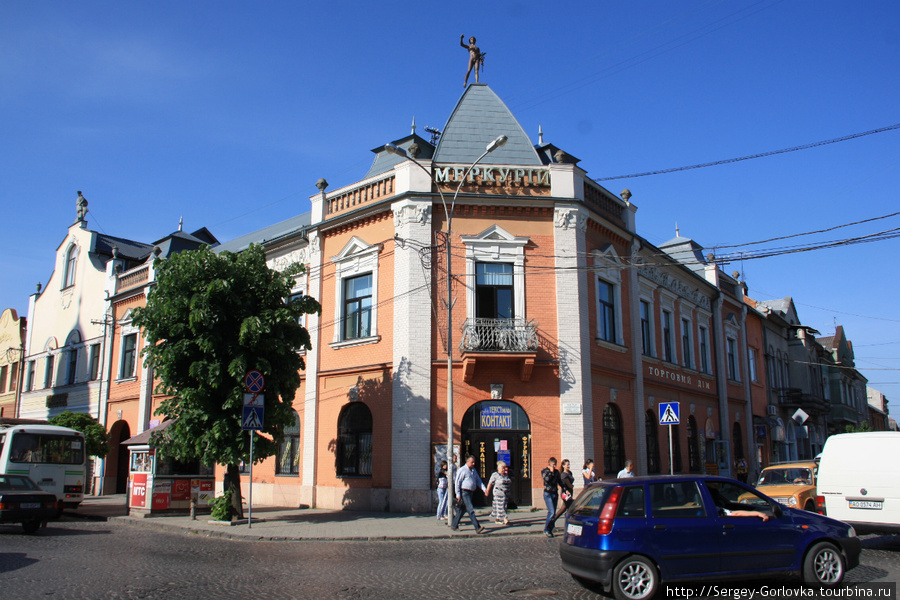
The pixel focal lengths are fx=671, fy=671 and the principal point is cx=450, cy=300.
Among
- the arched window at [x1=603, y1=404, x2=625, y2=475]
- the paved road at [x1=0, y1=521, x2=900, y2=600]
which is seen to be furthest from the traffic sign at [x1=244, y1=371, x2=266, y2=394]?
the arched window at [x1=603, y1=404, x2=625, y2=475]

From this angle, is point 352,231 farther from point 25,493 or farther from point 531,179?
point 25,493

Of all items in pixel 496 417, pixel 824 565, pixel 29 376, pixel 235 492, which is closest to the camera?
pixel 824 565

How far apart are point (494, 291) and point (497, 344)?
1.94 meters

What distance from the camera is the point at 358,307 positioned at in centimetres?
2111

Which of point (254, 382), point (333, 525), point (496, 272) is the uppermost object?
point (496, 272)

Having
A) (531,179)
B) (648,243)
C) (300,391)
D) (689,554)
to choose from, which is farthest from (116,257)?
(689,554)

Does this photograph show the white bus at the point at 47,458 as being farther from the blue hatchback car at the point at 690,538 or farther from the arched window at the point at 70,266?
the blue hatchback car at the point at 690,538

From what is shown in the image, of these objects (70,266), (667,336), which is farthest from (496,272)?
(70,266)

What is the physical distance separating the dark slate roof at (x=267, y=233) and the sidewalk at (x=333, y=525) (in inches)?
465

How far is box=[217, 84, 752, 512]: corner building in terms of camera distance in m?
18.7

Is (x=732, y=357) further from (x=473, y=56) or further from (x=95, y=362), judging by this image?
(x=95, y=362)

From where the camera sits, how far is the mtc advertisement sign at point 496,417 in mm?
18766

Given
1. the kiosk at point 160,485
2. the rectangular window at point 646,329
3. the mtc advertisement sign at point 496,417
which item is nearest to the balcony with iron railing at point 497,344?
the mtc advertisement sign at point 496,417

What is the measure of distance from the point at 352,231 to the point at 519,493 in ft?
31.4
